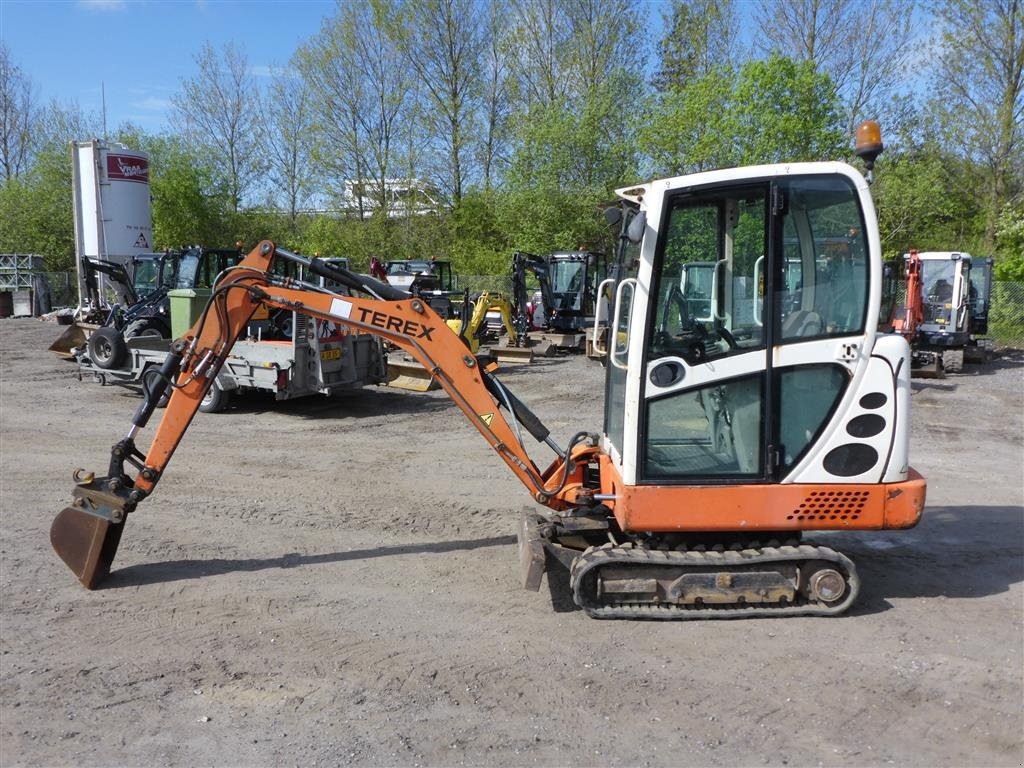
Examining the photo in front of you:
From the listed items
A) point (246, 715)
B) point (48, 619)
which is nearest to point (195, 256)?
point (48, 619)

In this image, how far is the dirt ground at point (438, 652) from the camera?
350cm

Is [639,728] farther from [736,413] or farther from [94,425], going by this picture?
[94,425]

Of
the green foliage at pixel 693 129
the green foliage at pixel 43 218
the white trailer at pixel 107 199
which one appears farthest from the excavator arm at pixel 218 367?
the green foliage at pixel 43 218

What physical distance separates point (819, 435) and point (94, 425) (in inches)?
367

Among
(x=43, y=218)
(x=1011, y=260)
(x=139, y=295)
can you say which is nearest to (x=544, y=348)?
(x=139, y=295)

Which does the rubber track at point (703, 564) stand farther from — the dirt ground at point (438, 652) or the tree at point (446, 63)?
the tree at point (446, 63)

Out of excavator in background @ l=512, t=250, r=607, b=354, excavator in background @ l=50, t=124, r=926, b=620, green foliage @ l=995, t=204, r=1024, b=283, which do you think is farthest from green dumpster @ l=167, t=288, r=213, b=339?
green foliage @ l=995, t=204, r=1024, b=283

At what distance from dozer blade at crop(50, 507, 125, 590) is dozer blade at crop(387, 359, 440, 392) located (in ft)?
27.2

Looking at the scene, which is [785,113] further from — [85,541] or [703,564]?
[85,541]

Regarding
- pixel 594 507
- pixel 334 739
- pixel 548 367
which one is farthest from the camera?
pixel 548 367

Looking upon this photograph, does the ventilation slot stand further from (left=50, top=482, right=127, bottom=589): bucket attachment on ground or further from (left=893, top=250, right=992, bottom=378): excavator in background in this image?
(left=893, top=250, right=992, bottom=378): excavator in background

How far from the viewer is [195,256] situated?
50.5 ft

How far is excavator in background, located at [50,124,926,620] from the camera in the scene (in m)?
4.36

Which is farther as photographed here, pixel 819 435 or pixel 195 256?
pixel 195 256
